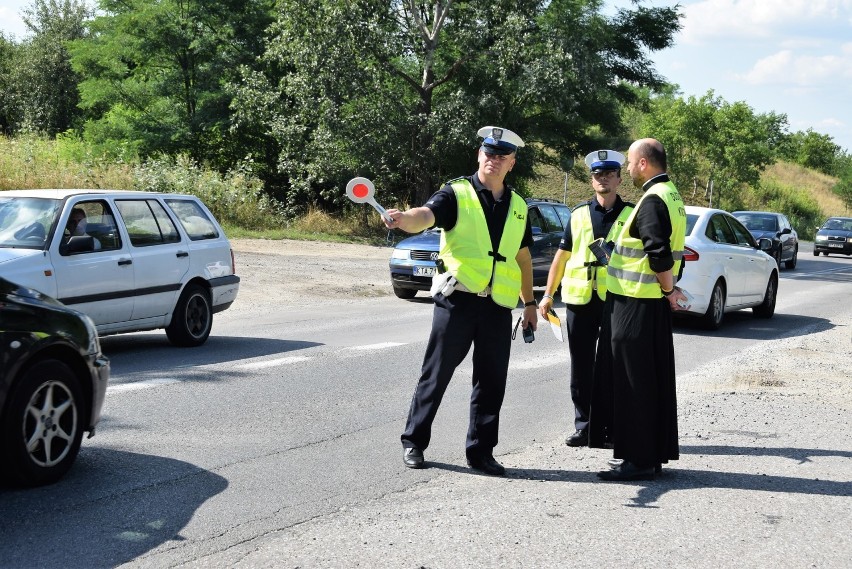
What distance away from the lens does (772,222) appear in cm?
3256

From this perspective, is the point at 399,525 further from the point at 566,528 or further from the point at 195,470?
the point at 195,470

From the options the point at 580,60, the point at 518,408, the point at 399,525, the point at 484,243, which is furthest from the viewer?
the point at 580,60

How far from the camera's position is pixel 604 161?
712cm

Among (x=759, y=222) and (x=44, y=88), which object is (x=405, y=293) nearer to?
(x=759, y=222)

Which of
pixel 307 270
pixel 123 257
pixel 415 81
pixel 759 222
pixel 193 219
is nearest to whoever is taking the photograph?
pixel 123 257

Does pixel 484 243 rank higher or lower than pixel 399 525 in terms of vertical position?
higher

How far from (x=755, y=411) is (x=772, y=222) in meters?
25.4

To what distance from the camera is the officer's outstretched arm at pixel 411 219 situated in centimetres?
560

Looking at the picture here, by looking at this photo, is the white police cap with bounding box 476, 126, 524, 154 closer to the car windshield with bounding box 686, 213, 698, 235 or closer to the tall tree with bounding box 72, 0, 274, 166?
the car windshield with bounding box 686, 213, 698, 235

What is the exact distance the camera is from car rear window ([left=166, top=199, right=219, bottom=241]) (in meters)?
11.6

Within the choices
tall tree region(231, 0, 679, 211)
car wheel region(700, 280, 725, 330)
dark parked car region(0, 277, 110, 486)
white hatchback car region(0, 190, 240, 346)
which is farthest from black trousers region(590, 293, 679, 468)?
tall tree region(231, 0, 679, 211)

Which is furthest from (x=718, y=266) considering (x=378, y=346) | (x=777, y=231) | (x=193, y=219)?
(x=777, y=231)

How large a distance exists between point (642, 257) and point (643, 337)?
460 mm

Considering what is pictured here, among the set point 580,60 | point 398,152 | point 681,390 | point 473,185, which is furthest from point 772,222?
point 473,185
